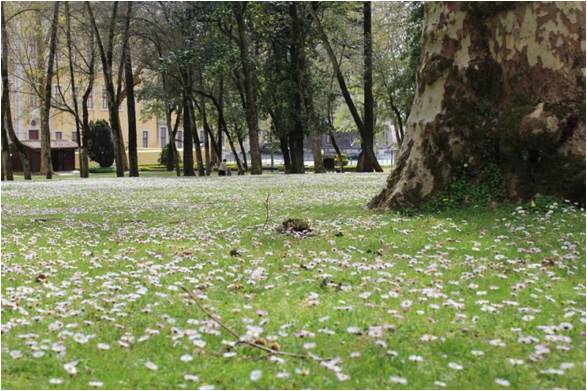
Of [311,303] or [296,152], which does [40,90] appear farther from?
[311,303]

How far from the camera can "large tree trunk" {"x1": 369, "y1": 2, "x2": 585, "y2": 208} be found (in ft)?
33.4

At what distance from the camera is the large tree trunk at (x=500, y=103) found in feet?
33.4

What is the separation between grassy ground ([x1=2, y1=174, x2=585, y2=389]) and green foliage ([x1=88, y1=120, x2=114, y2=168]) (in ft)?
177

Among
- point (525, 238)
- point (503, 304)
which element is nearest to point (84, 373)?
point (503, 304)

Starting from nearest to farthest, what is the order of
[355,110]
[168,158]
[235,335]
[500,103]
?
[235,335] → [500,103] → [355,110] → [168,158]

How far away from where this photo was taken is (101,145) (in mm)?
62250

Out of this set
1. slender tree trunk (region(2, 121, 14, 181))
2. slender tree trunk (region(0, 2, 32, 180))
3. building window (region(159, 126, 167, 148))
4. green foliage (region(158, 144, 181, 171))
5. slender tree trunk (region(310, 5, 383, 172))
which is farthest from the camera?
building window (region(159, 126, 167, 148))

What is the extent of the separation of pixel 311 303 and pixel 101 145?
59.9 metres

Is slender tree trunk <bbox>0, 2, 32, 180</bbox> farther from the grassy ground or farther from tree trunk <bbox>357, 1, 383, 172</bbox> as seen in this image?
the grassy ground

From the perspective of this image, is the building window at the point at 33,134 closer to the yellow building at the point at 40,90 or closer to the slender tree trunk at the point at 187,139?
the yellow building at the point at 40,90

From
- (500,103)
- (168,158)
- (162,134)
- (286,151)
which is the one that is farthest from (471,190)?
(162,134)

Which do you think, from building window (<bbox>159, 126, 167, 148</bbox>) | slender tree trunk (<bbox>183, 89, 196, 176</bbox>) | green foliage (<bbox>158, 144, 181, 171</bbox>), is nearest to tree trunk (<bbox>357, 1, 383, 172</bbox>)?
slender tree trunk (<bbox>183, 89, 196, 176</bbox>)

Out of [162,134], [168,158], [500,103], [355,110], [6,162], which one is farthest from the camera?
[162,134]

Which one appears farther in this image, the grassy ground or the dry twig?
the dry twig
